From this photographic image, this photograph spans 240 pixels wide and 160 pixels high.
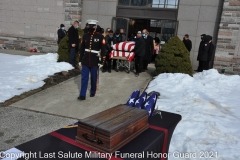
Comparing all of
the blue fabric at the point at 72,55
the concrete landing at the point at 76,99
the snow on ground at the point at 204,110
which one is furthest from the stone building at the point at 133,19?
the concrete landing at the point at 76,99

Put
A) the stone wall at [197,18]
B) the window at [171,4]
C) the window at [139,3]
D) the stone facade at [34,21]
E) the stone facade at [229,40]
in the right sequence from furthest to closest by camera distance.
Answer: the stone facade at [34,21] → the window at [139,3] → the window at [171,4] → the stone wall at [197,18] → the stone facade at [229,40]

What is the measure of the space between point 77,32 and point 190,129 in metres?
5.64

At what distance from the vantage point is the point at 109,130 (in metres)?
1.64

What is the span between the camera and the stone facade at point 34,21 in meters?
13.3

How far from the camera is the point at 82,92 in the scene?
5426mm

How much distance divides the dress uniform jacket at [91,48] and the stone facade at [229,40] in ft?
24.5

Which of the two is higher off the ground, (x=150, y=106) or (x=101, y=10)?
(x=101, y=10)

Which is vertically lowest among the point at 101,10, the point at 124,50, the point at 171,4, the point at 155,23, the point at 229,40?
the point at 124,50

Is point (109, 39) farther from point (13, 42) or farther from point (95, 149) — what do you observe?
point (13, 42)

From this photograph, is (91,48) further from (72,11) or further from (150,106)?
(72,11)

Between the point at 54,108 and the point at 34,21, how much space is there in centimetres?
1085

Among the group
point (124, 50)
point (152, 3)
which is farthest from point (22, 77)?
point (152, 3)

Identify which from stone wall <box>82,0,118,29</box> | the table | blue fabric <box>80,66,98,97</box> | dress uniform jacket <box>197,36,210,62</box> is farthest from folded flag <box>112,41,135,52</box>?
the table

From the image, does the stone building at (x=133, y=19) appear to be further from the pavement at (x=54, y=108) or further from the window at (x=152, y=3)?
the pavement at (x=54, y=108)
